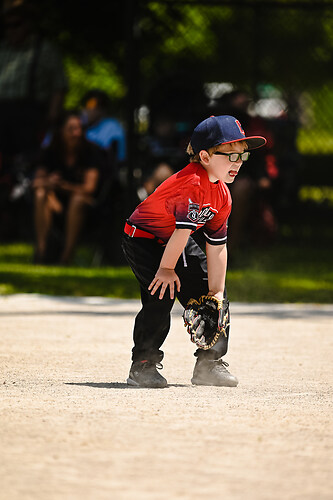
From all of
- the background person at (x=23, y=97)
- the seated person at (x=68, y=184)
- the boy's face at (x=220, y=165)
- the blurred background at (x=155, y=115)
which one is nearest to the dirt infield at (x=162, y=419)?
the boy's face at (x=220, y=165)

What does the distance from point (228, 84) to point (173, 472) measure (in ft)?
34.4

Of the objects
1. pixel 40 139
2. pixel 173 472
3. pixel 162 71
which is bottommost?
pixel 173 472

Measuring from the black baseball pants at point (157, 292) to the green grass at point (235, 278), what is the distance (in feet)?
11.6

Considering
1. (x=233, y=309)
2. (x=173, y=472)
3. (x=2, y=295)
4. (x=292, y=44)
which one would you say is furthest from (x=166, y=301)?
(x=292, y=44)

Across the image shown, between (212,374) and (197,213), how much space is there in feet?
2.81

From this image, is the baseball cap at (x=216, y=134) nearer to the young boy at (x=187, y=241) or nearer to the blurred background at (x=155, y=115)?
the young boy at (x=187, y=241)

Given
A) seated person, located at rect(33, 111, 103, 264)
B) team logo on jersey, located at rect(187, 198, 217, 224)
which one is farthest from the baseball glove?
seated person, located at rect(33, 111, 103, 264)

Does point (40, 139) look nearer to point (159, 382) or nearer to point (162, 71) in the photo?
point (162, 71)

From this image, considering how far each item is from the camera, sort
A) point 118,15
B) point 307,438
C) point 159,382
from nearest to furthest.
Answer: point 307,438 → point 159,382 → point 118,15

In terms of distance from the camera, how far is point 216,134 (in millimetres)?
5684

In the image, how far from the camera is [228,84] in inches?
556

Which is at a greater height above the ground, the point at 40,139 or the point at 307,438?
the point at 40,139

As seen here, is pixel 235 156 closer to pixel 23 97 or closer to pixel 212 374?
pixel 212 374

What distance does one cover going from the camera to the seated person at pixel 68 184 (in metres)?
11.6
